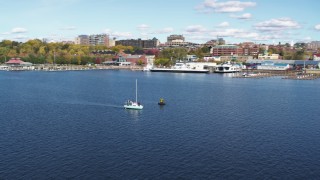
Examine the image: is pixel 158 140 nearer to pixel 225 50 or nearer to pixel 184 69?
pixel 184 69

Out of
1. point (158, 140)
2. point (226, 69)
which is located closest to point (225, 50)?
point (226, 69)

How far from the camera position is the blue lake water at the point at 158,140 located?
20473 millimetres

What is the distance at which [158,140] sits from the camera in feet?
85.7

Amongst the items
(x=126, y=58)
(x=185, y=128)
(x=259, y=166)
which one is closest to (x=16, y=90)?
(x=185, y=128)

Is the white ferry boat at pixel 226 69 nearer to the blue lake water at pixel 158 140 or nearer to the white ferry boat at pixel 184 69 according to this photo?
the white ferry boat at pixel 184 69

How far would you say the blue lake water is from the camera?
20.5 meters

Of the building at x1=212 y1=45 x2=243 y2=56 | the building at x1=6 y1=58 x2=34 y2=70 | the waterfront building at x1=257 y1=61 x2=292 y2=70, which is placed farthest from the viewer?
the building at x1=212 y1=45 x2=243 y2=56

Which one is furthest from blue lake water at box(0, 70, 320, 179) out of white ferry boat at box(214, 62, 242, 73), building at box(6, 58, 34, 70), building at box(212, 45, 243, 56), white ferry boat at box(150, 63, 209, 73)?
building at box(212, 45, 243, 56)

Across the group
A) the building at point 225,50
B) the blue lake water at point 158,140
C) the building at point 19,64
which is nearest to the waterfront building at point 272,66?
the building at point 225,50

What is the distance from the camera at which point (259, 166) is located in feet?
69.9

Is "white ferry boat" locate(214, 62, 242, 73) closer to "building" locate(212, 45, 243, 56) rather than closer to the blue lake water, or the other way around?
"building" locate(212, 45, 243, 56)

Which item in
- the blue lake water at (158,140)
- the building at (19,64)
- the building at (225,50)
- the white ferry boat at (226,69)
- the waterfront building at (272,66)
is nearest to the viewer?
the blue lake water at (158,140)

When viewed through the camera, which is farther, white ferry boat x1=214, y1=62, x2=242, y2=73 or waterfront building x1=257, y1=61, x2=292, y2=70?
waterfront building x1=257, y1=61, x2=292, y2=70

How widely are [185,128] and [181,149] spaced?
5.92 m
